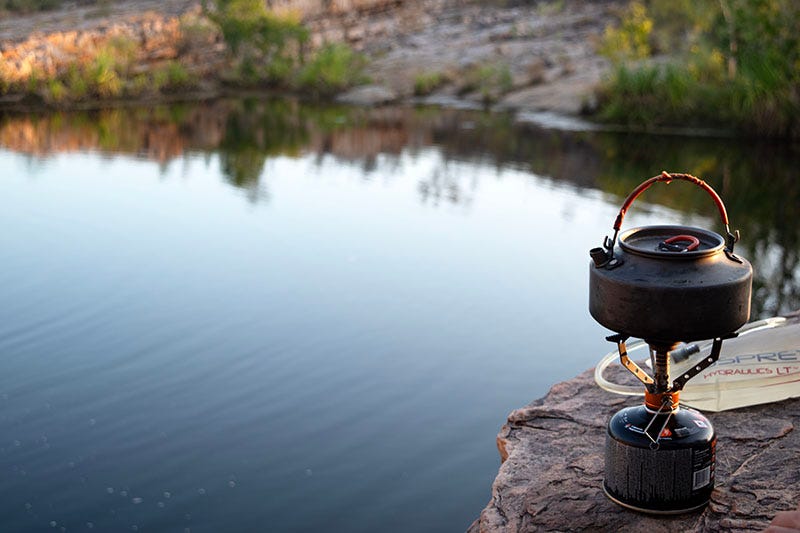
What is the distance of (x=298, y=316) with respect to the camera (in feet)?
21.9

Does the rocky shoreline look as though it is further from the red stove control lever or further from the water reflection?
the water reflection

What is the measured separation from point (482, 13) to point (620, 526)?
28226 millimetres

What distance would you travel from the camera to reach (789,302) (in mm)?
6867

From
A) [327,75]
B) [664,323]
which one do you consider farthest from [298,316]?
[327,75]

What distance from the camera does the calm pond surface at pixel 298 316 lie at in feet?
14.3

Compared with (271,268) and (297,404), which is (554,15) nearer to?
(271,268)

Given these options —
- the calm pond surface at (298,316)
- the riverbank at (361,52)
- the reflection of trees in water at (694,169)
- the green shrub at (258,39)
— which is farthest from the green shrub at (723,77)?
the green shrub at (258,39)

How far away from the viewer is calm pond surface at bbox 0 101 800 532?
172 inches

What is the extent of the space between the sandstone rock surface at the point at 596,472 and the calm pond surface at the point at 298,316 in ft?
1.38

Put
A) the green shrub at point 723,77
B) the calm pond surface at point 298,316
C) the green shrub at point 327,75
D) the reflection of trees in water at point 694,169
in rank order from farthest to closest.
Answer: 1. the green shrub at point 327,75
2. the green shrub at point 723,77
3. the reflection of trees in water at point 694,169
4. the calm pond surface at point 298,316

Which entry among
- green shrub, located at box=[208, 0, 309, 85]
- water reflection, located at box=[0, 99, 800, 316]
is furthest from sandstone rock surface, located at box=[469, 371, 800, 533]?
green shrub, located at box=[208, 0, 309, 85]

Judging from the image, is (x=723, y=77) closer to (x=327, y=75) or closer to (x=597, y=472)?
(x=327, y=75)

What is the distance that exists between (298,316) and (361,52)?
73.1 ft

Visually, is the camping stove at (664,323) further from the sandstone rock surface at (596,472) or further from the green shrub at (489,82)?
the green shrub at (489,82)
